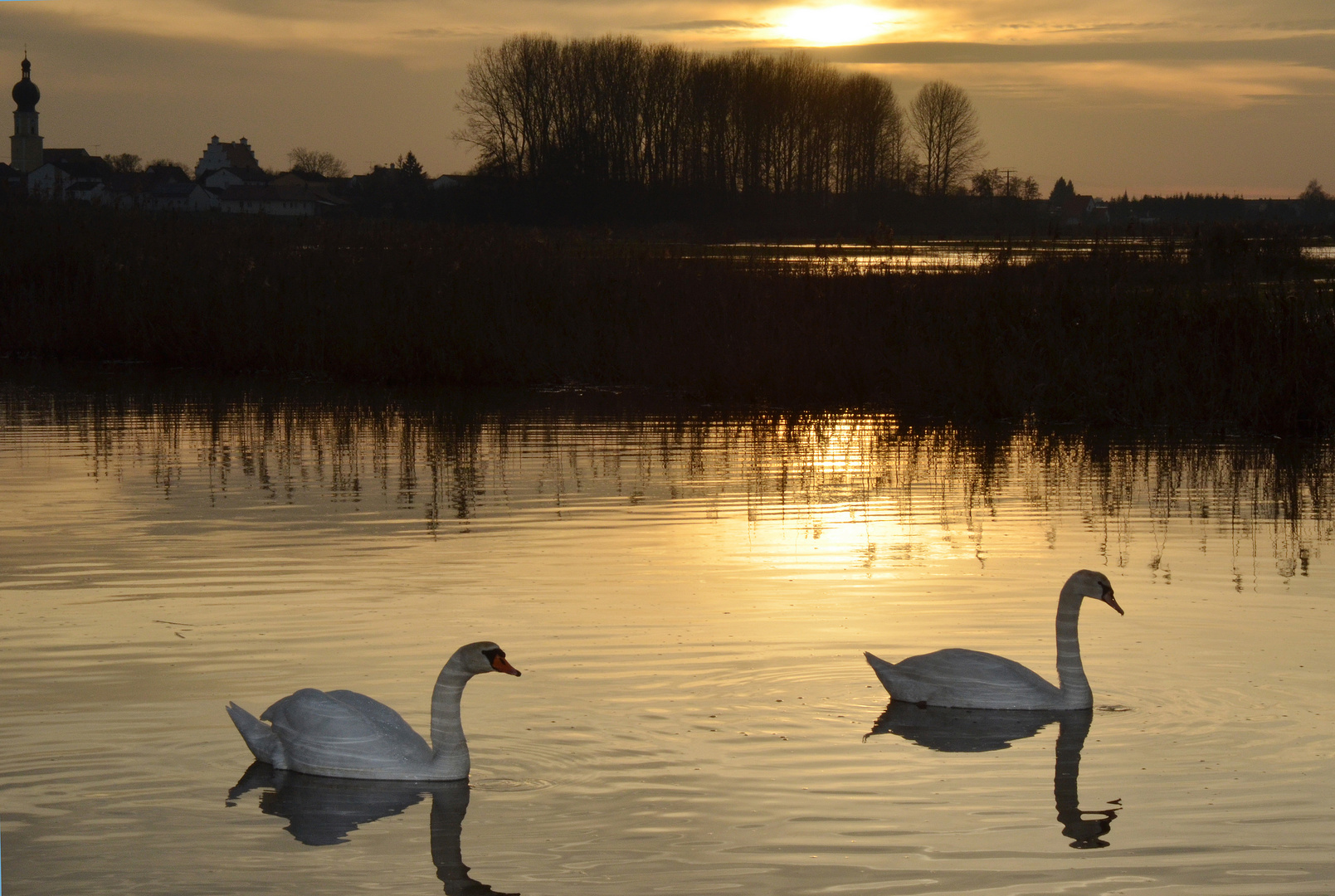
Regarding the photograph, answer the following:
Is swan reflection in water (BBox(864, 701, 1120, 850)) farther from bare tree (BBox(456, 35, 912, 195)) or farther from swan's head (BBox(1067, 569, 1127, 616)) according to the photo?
bare tree (BBox(456, 35, 912, 195))

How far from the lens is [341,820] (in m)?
5.89

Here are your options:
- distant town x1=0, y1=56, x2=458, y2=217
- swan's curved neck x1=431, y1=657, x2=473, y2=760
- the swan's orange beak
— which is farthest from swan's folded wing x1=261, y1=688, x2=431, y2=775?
distant town x1=0, y1=56, x2=458, y2=217

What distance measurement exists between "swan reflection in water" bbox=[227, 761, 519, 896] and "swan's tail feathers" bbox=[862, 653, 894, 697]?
82.1 inches

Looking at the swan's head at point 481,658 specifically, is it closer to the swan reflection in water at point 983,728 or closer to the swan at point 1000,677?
the swan reflection in water at point 983,728

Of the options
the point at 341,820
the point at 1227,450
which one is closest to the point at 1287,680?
the point at 341,820

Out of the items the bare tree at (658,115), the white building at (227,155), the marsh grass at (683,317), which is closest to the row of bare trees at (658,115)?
the bare tree at (658,115)

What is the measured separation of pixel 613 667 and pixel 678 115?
70.7m

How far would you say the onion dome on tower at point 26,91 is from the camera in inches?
5699

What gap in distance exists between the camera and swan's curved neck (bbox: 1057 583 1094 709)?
7164 mm

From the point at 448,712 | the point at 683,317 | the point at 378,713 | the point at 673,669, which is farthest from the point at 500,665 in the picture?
the point at 683,317

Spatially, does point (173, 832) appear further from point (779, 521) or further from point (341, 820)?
point (779, 521)

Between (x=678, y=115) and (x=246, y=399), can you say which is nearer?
(x=246, y=399)

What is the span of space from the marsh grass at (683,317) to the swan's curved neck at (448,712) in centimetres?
1296

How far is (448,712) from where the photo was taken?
6121 millimetres
